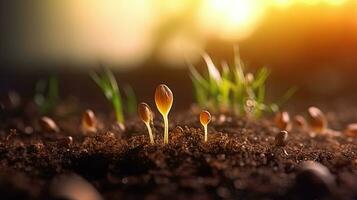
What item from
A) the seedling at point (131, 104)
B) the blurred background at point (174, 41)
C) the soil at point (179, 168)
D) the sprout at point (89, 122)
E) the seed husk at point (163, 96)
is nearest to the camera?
the soil at point (179, 168)

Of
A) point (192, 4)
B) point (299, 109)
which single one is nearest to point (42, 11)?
point (192, 4)

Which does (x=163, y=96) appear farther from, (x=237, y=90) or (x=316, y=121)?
(x=316, y=121)

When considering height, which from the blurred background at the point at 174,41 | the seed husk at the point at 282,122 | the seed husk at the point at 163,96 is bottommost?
the seed husk at the point at 163,96

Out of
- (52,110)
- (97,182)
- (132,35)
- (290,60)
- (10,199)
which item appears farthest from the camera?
(132,35)

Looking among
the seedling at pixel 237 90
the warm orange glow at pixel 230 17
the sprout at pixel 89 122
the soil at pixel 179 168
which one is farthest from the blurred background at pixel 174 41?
the soil at pixel 179 168

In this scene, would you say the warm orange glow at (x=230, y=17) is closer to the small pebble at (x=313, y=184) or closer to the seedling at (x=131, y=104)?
the seedling at (x=131, y=104)

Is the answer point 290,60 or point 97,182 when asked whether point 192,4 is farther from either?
point 97,182

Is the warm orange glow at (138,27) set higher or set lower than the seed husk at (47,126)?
higher

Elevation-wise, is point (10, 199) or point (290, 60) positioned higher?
point (290, 60)
